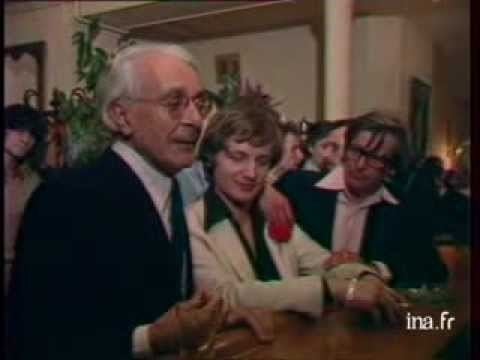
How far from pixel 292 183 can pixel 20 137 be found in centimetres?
58

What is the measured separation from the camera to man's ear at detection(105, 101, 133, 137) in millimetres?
1433

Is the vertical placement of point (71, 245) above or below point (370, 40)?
below

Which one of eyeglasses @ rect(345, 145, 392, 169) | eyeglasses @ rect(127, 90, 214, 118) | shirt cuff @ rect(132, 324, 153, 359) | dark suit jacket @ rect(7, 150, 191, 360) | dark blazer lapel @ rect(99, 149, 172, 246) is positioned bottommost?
shirt cuff @ rect(132, 324, 153, 359)

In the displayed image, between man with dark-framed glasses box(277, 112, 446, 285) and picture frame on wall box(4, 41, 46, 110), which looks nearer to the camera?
man with dark-framed glasses box(277, 112, 446, 285)

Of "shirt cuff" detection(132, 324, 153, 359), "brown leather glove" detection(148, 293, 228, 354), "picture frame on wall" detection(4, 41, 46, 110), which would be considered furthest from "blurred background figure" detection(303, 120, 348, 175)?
"picture frame on wall" detection(4, 41, 46, 110)

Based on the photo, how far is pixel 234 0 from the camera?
1434mm

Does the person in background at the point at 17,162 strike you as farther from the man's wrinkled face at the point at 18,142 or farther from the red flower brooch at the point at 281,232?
the red flower brooch at the point at 281,232

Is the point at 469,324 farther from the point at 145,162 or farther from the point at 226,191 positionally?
the point at 145,162

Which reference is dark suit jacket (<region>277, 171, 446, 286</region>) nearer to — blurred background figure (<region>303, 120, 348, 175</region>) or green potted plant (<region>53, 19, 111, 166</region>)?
blurred background figure (<region>303, 120, 348, 175</region>)

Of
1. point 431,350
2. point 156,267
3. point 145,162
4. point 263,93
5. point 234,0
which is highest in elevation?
point 234,0

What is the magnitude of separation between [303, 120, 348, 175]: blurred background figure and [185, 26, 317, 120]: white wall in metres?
0.03

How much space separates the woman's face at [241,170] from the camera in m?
1.40

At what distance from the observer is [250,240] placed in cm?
141

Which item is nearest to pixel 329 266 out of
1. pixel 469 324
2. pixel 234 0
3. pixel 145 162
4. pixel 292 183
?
pixel 292 183
